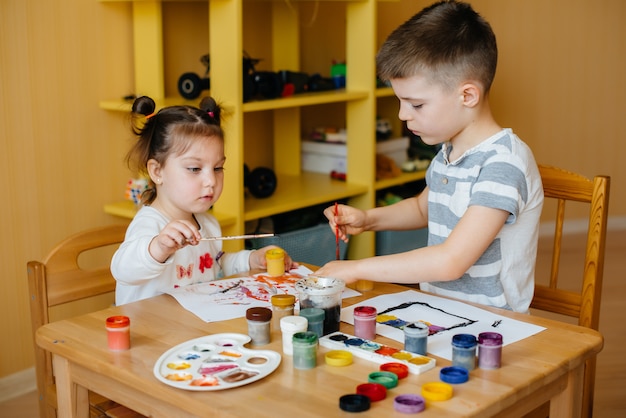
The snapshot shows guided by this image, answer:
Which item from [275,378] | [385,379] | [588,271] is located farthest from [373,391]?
[588,271]

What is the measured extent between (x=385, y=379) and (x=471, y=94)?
0.67m

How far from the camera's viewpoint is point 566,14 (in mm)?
4426

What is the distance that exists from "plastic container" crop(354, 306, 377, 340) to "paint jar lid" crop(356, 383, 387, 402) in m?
0.21

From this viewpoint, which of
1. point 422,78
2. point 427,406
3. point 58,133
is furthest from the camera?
point 58,133

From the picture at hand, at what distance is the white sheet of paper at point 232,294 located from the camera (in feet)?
4.89

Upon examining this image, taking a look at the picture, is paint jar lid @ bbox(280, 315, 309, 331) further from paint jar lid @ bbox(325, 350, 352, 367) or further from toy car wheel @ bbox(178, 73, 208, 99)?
toy car wheel @ bbox(178, 73, 208, 99)

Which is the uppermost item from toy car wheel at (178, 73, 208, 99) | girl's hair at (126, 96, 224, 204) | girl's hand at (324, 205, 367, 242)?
toy car wheel at (178, 73, 208, 99)

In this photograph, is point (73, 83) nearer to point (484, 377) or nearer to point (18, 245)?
point (18, 245)

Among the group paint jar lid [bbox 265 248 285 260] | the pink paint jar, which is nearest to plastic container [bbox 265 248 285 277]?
paint jar lid [bbox 265 248 285 260]

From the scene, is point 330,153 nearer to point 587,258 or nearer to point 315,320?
point 587,258

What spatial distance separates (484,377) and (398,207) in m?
0.76

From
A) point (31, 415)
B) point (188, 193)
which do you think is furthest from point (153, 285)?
point (31, 415)

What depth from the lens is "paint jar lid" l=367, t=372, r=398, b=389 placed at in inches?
45.2

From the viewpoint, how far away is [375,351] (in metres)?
1.27
